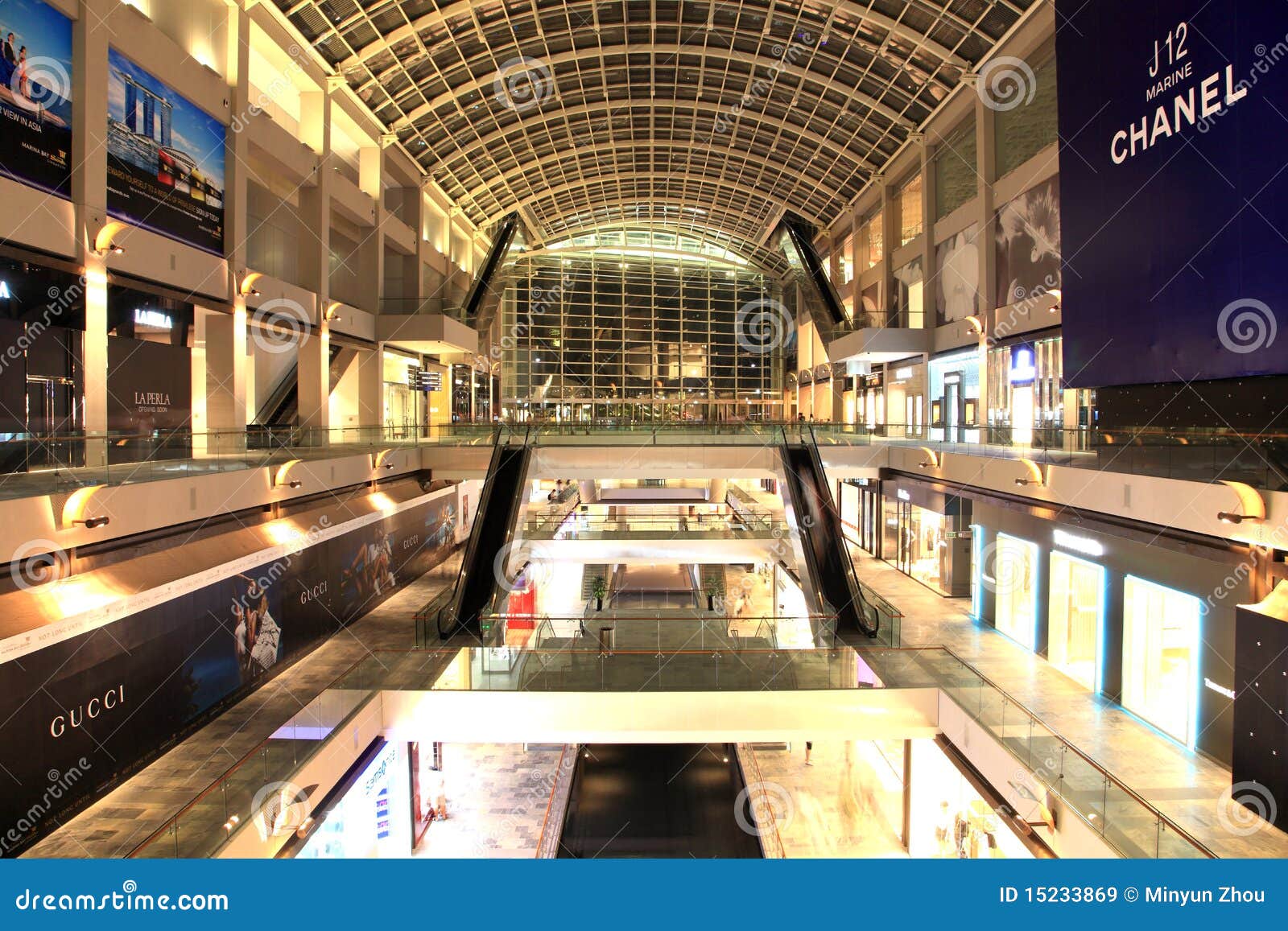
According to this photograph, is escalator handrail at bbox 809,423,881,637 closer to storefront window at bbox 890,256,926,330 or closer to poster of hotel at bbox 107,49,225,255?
storefront window at bbox 890,256,926,330

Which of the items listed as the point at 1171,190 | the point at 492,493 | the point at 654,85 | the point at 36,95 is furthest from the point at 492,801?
the point at 654,85

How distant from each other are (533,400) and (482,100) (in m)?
20.2

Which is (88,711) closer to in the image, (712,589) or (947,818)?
(947,818)

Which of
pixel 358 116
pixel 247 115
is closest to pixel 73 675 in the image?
pixel 247 115

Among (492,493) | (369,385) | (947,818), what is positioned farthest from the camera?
(369,385)

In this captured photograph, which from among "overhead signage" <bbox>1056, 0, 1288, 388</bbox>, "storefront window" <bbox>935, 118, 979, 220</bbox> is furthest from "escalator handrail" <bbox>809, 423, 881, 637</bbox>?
"storefront window" <bbox>935, 118, 979, 220</bbox>

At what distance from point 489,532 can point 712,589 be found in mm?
14730

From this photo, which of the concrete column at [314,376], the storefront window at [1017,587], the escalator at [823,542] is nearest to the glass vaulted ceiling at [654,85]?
the concrete column at [314,376]

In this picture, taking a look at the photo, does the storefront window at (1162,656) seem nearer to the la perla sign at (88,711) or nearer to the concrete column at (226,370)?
the la perla sign at (88,711)

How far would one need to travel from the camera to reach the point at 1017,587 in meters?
15.2

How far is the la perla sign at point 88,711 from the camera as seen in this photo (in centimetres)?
867

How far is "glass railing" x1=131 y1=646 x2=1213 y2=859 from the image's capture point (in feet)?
26.9

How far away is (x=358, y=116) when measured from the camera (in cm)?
2341
